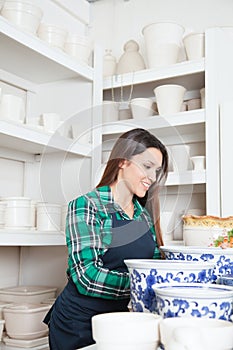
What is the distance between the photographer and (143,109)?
6.78 feet

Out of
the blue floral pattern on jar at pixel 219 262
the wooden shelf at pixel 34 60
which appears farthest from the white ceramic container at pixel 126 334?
the wooden shelf at pixel 34 60

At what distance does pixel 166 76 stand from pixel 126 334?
1629 millimetres

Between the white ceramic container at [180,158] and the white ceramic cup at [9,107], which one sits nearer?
the white ceramic cup at [9,107]

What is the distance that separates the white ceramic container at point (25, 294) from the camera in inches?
74.9

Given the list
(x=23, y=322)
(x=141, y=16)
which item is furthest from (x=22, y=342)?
(x=141, y=16)

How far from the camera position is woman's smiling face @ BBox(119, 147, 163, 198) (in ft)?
4.44

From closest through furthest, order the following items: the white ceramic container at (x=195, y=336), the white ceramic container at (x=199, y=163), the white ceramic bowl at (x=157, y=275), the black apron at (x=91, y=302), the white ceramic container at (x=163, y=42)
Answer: the white ceramic container at (x=195, y=336), the white ceramic bowl at (x=157, y=275), the black apron at (x=91, y=302), the white ceramic container at (x=199, y=163), the white ceramic container at (x=163, y=42)

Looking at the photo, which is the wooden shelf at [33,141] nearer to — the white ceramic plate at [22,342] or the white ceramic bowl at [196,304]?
the white ceramic plate at [22,342]

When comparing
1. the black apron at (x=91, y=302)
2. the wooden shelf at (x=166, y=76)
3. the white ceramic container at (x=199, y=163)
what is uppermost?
the wooden shelf at (x=166, y=76)

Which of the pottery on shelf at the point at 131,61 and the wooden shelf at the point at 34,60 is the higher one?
the pottery on shelf at the point at 131,61

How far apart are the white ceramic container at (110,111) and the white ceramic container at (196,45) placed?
1.35ft

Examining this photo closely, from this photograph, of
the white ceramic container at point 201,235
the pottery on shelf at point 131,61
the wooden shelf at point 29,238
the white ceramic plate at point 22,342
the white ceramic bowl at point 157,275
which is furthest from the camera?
the pottery on shelf at point 131,61

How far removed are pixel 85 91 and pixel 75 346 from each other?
1194 millimetres

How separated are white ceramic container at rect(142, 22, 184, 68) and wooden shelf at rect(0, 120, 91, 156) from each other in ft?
1.63
